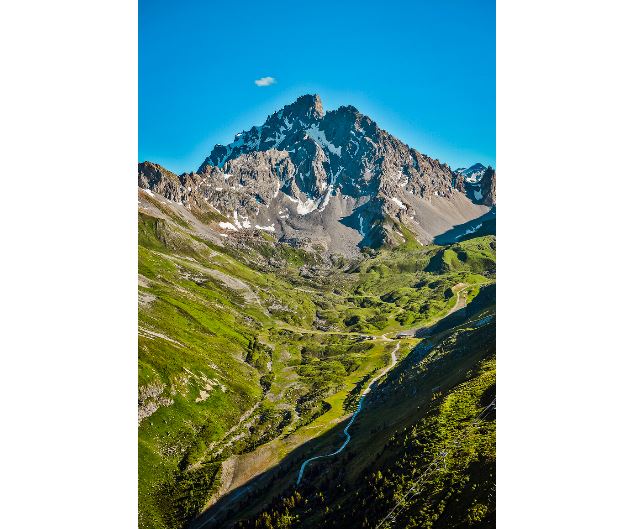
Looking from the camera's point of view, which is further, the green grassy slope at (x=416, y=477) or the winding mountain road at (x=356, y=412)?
the winding mountain road at (x=356, y=412)

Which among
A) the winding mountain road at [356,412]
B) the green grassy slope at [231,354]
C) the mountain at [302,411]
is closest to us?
the mountain at [302,411]

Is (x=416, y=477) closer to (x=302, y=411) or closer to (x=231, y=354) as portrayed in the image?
(x=302, y=411)

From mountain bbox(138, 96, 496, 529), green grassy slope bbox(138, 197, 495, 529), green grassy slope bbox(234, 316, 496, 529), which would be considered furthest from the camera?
green grassy slope bbox(138, 197, 495, 529)

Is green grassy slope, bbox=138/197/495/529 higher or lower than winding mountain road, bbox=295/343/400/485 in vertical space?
higher

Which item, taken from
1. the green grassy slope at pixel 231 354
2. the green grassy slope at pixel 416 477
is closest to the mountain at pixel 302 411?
the green grassy slope at pixel 416 477

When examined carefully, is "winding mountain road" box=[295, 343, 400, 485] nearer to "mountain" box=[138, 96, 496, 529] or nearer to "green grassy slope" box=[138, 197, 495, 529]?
"mountain" box=[138, 96, 496, 529]

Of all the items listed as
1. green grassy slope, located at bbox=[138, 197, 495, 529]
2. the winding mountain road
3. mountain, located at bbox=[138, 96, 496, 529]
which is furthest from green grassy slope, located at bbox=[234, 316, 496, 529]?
green grassy slope, located at bbox=[138, 197, 495, 529]

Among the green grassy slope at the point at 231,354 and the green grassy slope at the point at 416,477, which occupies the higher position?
the green grassy slope at the point at 231,354

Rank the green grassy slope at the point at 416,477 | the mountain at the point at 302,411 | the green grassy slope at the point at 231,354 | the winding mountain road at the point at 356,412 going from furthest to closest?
1. the green grassy slope at the point at 231,354
2. the winding mountain road at the point at 356,412
3. the mountain at the point at 302,411
4. the green grassy slope at the point at 416,477

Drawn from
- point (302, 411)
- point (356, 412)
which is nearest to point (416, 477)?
point (356, 412)

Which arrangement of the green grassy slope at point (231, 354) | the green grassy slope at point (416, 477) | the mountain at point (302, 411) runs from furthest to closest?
the green grassy slope at point (231, 354) → the mountain at point (302, 411) → the green grassy slope at point (416, 477)

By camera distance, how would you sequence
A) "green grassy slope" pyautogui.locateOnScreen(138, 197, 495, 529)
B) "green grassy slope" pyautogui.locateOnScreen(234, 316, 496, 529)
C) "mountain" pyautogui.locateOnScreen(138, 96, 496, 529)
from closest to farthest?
1. "green grassy slope" pyautogui.locateOnScreen(234, 316, 496, 529)
2. "mountain" pyautogui.locateOnScreen(138, 96, 496, 529)
3. "green grassy slope" pyautogui.locateOnScreen(138, 197, 495, 529)

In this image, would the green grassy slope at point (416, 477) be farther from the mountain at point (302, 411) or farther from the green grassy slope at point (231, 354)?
the green grassy slope at point (231, 354)
